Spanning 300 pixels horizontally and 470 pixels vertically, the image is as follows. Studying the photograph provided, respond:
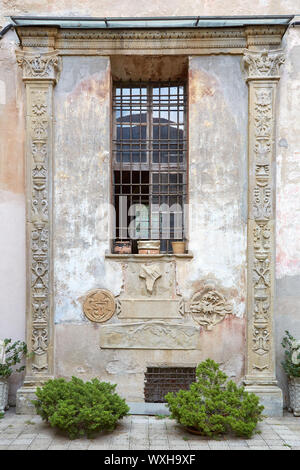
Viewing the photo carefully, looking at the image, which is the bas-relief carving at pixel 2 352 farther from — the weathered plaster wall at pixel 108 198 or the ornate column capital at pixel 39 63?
the ornate column capital at pixel 39 63

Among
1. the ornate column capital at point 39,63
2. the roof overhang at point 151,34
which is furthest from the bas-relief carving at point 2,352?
the roof overhang at point 151,34

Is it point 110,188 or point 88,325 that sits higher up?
point 110,188

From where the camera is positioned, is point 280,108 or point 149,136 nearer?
point 280,108

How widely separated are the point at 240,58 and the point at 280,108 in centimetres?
97

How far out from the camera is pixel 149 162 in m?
7.00

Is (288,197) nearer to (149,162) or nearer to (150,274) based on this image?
(149,162)

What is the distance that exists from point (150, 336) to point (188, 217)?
6.17 feet

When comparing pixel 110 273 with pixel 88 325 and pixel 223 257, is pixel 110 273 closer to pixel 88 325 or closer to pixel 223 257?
pixel 88 325

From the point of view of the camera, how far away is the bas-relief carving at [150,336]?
6406 mm

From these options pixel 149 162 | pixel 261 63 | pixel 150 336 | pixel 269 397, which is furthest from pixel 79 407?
pixel 261 63

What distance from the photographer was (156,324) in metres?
6.41

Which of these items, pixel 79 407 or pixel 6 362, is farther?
pixel 6 362

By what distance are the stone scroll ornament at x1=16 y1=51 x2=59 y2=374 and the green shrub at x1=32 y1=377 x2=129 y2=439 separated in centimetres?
87

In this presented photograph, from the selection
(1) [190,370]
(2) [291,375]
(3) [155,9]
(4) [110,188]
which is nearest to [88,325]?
(1) [190,370]
